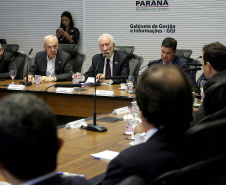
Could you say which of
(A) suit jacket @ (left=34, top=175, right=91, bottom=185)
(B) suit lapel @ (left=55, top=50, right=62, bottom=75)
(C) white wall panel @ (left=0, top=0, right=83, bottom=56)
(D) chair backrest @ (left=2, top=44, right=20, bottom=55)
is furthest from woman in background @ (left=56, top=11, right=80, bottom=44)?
(A) suit jacket @ (left=34, top=175, right=91, bottom=185)

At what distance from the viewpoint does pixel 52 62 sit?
658cm

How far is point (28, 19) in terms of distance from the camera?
384 inches

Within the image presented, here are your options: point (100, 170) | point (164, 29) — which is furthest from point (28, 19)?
point (100, 170)

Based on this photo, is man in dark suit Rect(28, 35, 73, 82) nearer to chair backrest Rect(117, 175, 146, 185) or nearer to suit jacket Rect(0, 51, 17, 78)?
suit jacket Rect(0, 51, 17, 78)

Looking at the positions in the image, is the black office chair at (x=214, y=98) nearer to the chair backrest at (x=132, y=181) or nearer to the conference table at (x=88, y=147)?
the conference table at (x=88, y=147)

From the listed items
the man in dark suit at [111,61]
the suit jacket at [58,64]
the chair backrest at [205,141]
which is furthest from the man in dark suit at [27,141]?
the suit jacket at [58,64]

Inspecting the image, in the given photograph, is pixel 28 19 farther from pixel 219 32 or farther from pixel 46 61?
pixel 219 32

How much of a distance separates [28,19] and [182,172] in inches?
356

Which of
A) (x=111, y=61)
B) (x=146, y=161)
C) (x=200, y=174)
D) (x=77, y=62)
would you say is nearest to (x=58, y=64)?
(x=77, y=62)

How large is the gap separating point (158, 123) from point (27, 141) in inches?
24.0

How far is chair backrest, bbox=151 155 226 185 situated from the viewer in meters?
1.19

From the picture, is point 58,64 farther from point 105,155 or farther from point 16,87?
point 105,155

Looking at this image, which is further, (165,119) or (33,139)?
(165,119)

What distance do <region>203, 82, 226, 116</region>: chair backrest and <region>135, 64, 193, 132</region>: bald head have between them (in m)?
0.58
